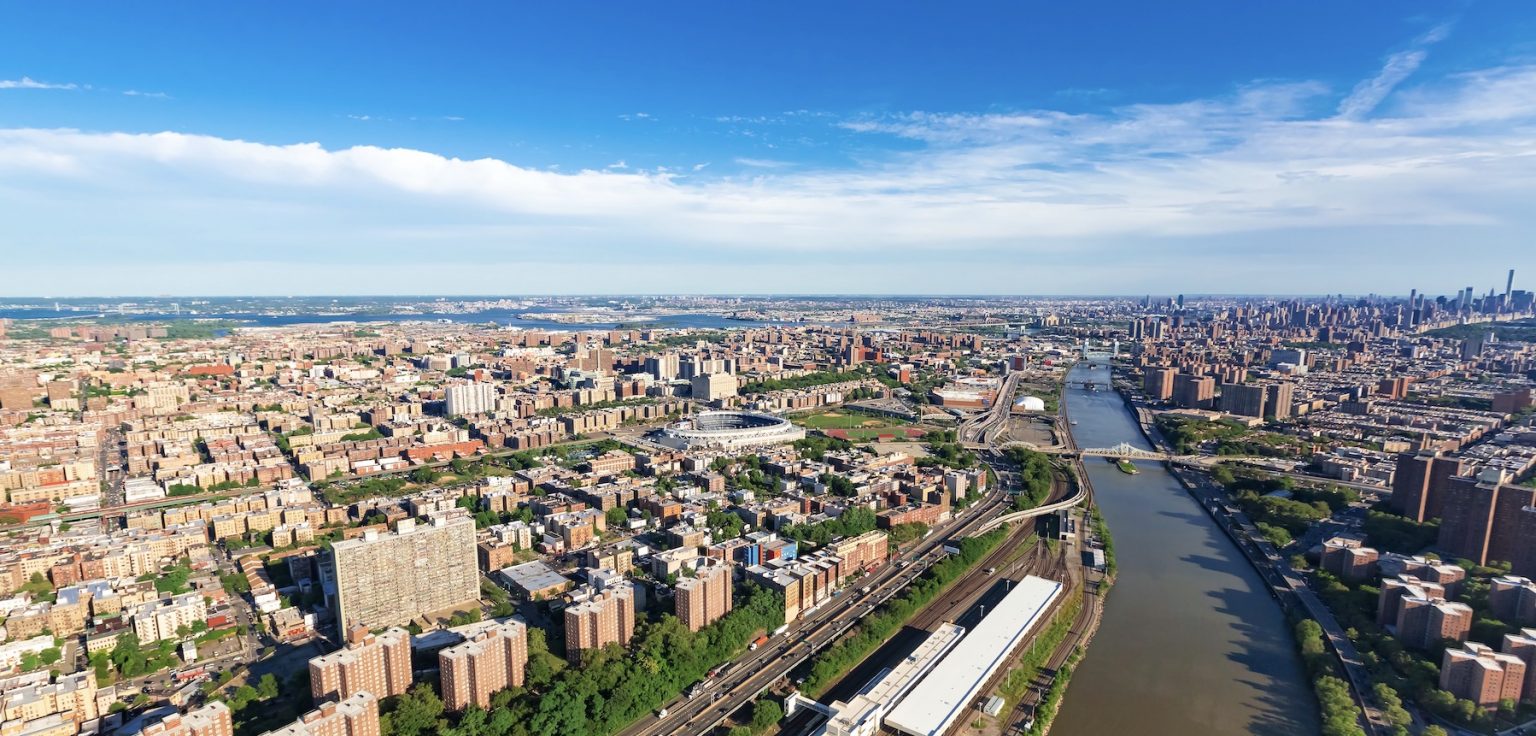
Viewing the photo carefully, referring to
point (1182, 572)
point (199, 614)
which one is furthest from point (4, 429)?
point (1182, 572)

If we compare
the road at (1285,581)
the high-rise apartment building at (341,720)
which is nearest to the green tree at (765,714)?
the high-rise apartment building at (341,720)

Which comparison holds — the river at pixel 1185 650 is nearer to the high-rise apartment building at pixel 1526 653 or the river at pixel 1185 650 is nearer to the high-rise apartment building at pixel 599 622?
the high-rise apartment building at pixel 1526 653

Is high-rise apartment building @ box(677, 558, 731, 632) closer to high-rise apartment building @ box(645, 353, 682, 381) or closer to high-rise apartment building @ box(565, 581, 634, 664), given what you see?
high-rise apartment building @ box(565, 581, 634, 664)

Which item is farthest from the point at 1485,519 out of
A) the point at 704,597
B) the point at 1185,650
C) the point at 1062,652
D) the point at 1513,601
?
the point at 704,597

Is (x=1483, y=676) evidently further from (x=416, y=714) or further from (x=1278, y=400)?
(x=1278, y=400)

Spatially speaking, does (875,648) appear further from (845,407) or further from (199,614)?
(845,407)
